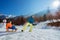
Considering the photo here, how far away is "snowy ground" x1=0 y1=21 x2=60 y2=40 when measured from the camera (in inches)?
72.4

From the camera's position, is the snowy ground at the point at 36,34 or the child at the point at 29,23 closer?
the snowy ground at the point at 36,34

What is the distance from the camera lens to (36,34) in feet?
6.72

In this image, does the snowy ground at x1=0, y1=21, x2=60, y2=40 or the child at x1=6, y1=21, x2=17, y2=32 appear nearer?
the snowy ground at x1=0, y1=21, x2=60, y2=40

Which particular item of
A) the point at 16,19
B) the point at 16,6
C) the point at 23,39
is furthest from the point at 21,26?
the point at 23,39

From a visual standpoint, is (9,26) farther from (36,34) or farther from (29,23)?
(36,34)

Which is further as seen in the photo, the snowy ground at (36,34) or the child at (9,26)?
the child at (9,26)

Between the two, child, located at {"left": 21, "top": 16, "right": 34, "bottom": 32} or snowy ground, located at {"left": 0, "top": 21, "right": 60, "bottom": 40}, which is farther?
child, located at {"left": 21, "top": 16, "right": 34, "bottom": 32}

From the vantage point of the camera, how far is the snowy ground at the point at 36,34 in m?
1.84

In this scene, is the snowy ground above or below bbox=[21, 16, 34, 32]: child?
below

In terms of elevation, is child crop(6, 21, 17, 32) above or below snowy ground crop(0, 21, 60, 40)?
above

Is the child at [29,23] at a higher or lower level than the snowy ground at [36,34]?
higher

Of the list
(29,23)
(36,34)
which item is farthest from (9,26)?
(36,34)

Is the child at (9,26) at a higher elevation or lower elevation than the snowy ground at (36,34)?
higher

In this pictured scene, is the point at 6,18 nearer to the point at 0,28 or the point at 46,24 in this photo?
the point at 0,28
